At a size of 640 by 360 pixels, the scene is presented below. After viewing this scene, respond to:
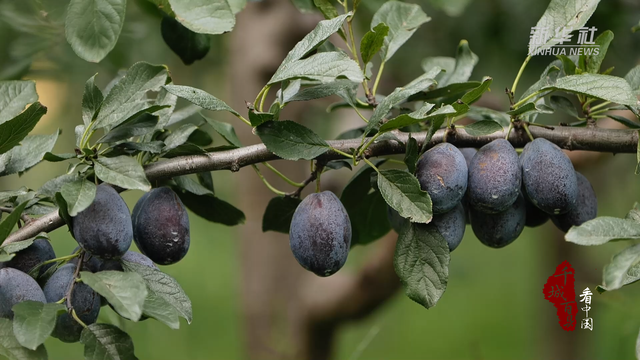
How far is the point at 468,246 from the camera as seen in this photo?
27.5 feet

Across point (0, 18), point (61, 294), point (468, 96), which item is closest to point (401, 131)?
point (468, 96)

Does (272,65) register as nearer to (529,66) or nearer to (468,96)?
(529,66)

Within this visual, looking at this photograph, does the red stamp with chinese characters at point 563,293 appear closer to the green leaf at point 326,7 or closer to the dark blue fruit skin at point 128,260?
the green leaf at point 326,7

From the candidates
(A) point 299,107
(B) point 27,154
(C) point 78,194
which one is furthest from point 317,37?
(A) point 299,107

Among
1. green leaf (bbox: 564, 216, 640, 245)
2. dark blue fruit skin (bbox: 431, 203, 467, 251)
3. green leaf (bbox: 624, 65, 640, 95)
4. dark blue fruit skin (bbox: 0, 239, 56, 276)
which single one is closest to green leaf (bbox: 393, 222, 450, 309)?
dark blue fruit skin (bbox: 431, 203, 467, 251)

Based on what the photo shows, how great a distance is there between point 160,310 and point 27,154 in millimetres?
355

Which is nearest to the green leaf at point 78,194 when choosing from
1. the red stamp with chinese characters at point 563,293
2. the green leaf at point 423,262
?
the green leaf at point 423,262

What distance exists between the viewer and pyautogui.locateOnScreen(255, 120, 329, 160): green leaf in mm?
899

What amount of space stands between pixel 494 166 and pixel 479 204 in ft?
0.21

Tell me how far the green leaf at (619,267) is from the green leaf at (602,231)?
0.02 metres

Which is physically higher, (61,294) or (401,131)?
(401,131)

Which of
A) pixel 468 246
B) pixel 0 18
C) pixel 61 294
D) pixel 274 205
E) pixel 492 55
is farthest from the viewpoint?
pixel 468 246

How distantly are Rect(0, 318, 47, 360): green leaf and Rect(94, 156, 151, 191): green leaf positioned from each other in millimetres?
230

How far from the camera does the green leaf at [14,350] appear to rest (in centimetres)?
77
